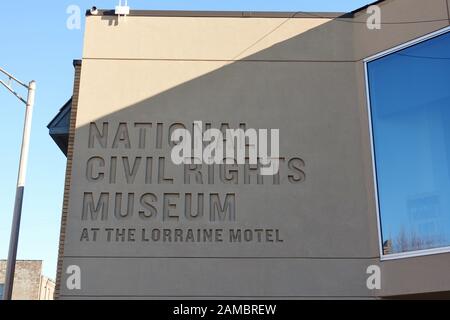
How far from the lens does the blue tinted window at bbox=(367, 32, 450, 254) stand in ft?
31.4

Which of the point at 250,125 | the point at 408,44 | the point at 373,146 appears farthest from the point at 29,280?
the point at 408,44

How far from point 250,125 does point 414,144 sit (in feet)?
9.22

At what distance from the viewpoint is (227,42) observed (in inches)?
442

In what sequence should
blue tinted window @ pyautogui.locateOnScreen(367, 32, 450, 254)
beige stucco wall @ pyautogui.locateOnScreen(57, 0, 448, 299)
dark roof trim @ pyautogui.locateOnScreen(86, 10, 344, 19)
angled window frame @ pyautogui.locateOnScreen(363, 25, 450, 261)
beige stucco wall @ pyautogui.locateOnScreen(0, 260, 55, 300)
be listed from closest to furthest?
angled window frame @ pyautogui.locateOnScreen(363, 25, 450, 261) < blue tinted window @ pyautogui.locateOnScreen(367, 32, 450, 254) < beige stucco wall @ pyautogui.locateOnScreen(57, 0, 448, 299) < dark roof trim @ pyautogui.locateOnScreen(86, 10, 344, 19) < beige stucco wall @ pyautogui.locateOnScreen(0, 260, 55, 300)

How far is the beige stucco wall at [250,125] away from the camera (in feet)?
32.3

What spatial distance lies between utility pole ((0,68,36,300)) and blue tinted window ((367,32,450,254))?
6428 mm

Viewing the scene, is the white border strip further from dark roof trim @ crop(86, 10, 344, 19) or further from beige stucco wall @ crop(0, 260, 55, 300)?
beige stucco wall @ crop(0, 260, 55, 300)

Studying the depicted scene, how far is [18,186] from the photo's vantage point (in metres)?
11.1

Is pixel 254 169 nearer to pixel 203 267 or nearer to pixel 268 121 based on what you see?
pixel 268 121

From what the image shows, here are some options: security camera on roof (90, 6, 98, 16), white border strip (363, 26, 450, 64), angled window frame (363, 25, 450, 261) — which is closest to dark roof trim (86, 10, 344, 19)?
security camera on roof (90, 6, 98, 16)

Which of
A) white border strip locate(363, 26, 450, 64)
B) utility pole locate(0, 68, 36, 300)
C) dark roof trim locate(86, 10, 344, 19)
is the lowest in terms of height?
utility pole locate(0, 68, 36, 300)

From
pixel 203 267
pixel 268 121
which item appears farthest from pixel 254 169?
pixel 203 267

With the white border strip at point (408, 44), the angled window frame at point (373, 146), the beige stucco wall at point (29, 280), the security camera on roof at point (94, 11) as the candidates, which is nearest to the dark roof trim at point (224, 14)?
the security camera on roof at point (94, 11)

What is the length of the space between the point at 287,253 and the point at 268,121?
2.36 meters
